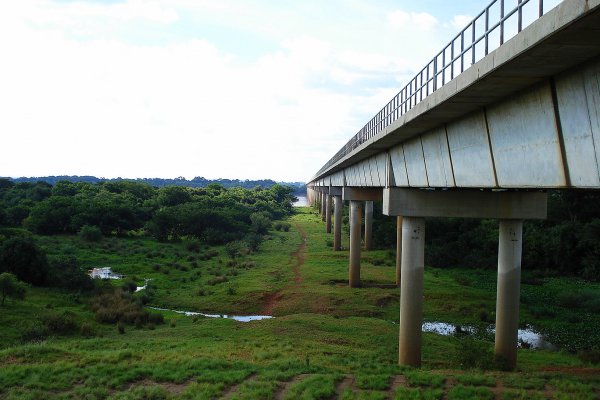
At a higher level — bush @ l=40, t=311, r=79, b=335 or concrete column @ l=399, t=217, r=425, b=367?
concrete column @ l=399, t=217, r=425, b=367

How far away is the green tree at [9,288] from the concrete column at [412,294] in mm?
18978

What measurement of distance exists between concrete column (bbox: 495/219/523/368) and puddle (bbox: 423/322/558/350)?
388 cm

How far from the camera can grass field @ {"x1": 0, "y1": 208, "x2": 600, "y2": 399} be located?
13.5m

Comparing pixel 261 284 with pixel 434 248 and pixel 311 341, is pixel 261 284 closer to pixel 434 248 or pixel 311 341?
pixel 311 341

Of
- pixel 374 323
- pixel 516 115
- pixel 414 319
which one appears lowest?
pixel 374 323

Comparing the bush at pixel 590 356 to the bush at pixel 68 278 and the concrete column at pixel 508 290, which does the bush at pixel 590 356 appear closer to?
the concrete column at pixel 508 290

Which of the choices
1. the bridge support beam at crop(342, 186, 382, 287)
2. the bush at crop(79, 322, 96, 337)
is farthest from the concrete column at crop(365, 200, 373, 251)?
the bush at crop(79, 322, 96, 337)

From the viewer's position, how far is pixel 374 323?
81.9 feet

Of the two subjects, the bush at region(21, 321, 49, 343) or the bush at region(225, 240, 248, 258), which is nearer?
the bush at region(21, 321, 49, 343)

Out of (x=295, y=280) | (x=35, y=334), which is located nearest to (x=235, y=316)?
(x=295, y=280)

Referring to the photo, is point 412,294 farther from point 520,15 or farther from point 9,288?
point 9,288

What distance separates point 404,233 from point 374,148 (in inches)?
211

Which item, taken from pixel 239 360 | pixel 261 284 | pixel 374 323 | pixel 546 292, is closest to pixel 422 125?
pixel 239 360

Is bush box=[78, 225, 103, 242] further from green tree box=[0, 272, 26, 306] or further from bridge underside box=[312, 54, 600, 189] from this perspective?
bridge underside box=[312, 54, 600, 189]
